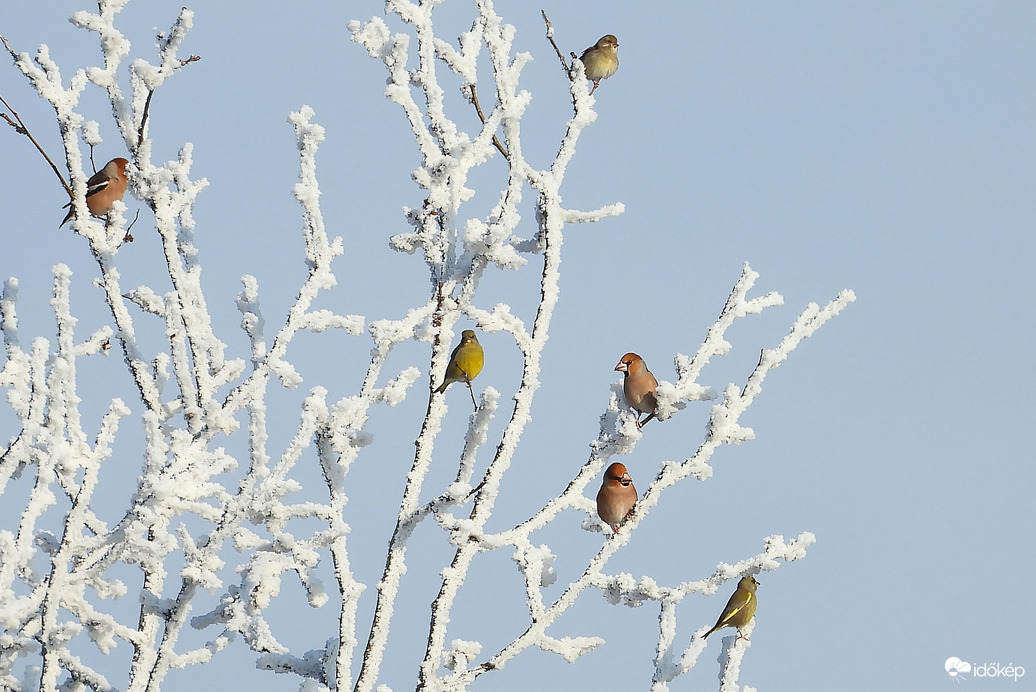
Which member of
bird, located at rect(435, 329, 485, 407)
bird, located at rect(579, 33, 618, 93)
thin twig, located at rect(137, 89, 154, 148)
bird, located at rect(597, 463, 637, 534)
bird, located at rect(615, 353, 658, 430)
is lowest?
bird, located at rect(597, 463, 637, 534)

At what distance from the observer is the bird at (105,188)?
5031mm

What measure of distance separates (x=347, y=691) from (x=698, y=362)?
2.02m

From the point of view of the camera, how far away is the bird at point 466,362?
508 centimetres

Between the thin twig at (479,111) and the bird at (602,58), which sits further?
the bird at (602,58)

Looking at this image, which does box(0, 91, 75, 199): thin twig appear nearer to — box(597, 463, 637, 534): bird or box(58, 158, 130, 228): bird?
box(58, 158, 130, 228): bird

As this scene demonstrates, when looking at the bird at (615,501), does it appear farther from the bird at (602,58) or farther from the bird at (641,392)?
the bird at (602,58)

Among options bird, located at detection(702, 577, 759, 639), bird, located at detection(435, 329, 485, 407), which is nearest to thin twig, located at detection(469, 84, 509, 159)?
bird, located at detection(435, 329, 485, 407)

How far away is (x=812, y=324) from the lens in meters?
4.71

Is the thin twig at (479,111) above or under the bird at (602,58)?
under

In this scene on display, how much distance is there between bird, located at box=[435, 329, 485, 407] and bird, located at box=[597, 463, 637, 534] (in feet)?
2.69

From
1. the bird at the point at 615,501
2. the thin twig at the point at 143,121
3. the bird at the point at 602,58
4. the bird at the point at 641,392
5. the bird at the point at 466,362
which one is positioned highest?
the bird at the point at 602,58

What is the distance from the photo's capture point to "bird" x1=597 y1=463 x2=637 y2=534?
464 centimetres

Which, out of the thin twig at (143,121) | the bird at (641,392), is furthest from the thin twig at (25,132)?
the bird at (641,392)

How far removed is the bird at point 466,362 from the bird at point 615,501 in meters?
0.82
